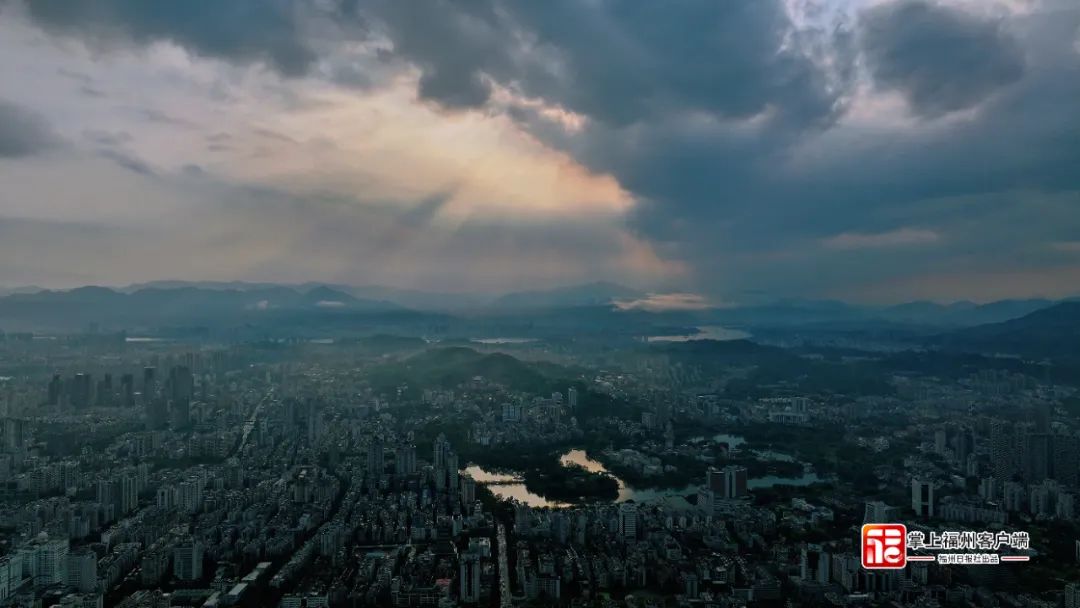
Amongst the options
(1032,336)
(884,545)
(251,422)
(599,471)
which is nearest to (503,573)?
(884,545)

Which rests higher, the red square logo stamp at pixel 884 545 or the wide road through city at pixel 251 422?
the red square logo stamp at pixel 884 545

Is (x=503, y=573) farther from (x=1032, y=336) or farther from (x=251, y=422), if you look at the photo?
(x=1032, y=336)

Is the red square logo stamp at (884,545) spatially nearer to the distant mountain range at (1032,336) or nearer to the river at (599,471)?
the river at (599,471)

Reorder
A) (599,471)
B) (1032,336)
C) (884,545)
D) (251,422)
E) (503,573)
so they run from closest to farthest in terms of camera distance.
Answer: (884,545)
(503,573)
(599,471)
(251,422)
(1032,336)

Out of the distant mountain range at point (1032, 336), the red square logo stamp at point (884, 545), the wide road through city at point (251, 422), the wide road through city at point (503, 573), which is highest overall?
the distant mountain range at point (1032, 336)

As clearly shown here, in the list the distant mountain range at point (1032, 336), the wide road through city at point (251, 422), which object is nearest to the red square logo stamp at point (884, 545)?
the wide road through city at point (251, 422)

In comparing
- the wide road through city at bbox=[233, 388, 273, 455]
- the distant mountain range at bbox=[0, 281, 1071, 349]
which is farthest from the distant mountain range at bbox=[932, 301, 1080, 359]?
the wide road through city at bbox=[233, 388, 273, 455]

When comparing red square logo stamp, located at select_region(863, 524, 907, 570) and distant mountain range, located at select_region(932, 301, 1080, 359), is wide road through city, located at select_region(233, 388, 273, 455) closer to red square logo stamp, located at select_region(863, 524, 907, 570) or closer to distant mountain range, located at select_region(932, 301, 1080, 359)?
red square logo stamp, located at select_region(863, 524, 907, 570)

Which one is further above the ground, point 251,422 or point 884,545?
point 884,545
